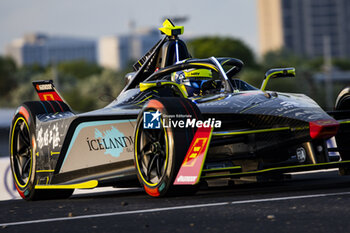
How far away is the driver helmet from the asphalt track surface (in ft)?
4.74

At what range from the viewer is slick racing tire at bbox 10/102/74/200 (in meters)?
9.46

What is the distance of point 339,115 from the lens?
28.8 feet

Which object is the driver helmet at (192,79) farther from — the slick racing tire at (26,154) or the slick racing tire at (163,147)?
the slick racing tire at (26,154)

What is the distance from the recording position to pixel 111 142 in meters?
8.35

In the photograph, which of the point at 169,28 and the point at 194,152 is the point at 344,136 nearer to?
the point at 194,152

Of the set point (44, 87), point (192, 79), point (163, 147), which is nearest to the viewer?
point (163, 147)

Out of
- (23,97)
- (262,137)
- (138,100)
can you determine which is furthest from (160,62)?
(23,97)

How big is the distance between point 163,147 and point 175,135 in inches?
18.5

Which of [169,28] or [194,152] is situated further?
[169,28]

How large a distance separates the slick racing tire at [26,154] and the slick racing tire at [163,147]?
217 centimetres

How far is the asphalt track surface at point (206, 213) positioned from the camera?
548cm

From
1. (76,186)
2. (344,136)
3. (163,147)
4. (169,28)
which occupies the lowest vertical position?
(76,186)

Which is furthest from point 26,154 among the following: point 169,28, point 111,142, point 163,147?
point 163,147

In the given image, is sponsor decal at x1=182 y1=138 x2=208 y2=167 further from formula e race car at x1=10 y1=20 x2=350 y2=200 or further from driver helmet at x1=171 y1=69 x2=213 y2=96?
driver helmet at x1=171 y1=69 x2=213 y2=96
